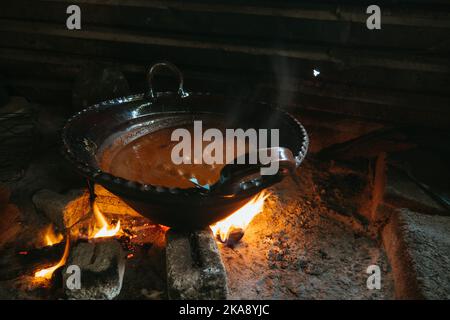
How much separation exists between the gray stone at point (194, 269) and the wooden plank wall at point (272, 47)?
2151 millimetres

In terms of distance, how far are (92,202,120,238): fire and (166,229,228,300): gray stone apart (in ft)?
2.62

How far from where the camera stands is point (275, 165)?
2.32 metres

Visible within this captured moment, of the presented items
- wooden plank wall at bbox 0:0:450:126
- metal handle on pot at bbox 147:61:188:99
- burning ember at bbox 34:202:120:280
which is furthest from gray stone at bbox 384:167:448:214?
burning ember at bbox 34:202:120:280

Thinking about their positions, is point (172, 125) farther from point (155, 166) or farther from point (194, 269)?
point (194, 269)

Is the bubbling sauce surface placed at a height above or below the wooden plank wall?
below

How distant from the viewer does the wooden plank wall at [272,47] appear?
391 centimetres

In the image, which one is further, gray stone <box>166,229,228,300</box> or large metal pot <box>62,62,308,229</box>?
gray stone <box>166,229,228,300</box>

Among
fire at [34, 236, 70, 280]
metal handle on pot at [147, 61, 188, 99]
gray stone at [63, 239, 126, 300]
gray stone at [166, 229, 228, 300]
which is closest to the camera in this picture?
gray stone at [166, 229, 228, 300]

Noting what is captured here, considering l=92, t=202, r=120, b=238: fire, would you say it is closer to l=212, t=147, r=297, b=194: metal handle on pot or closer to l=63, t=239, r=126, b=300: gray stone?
→ l=63, t=239, r=126, b=300: gray stone

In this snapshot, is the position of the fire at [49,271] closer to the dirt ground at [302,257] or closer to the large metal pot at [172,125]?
the large metal pot at [172,125]

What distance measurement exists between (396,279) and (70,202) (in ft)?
10.0

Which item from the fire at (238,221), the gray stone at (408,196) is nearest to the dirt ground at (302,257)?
the fire at (238,221)

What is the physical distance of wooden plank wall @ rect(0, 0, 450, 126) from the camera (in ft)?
12.8
